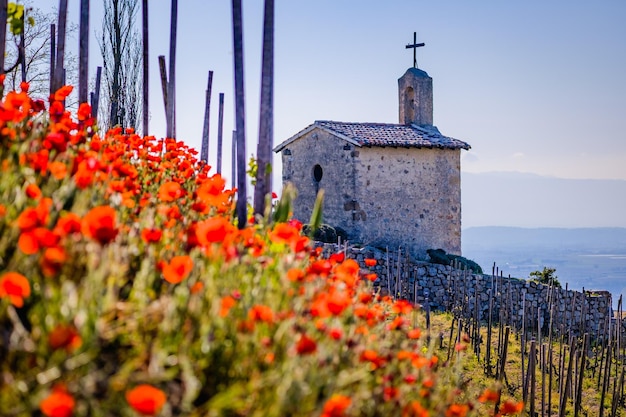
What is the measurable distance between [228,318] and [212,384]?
0.85ft

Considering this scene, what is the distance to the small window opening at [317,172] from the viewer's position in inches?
893

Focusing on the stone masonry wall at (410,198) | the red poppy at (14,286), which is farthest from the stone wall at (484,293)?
the red poppy at (14,286)

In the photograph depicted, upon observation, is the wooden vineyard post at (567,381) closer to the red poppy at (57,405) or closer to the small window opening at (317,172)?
the red poppy at (57,405)

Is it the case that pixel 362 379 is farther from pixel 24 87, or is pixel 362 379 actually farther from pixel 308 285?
pixel 24 87

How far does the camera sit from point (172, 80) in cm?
968

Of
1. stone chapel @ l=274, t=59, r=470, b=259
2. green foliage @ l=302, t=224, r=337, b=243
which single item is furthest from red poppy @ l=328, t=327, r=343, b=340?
stone chapel @ l=274, t=59, r=470, b=259

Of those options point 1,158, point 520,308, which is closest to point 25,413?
point 1,158

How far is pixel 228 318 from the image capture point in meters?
2.69

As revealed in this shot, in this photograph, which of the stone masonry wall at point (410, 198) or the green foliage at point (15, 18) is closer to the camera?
the green foliage at point (15, 18)

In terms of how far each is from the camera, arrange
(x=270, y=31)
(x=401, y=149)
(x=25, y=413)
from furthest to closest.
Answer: (x=401, y=149) → (x=270, y=31) → (x=25, y=413)

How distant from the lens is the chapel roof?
21641 mm

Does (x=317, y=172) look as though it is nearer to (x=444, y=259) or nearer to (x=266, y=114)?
(x=444, y=259)

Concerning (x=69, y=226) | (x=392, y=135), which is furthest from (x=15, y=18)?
(x=392, y=135)

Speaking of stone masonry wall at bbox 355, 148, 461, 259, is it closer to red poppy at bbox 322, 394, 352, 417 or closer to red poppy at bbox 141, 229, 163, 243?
red poppy at bbox 141, 229, 163, 243
